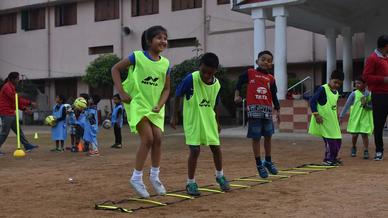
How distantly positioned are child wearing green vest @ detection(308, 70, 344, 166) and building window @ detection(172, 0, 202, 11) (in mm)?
19232

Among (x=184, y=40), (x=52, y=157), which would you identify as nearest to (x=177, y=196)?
(x=52, y=157)

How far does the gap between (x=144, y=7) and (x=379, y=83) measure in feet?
71.5

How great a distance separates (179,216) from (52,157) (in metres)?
6.74

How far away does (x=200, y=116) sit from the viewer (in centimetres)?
575

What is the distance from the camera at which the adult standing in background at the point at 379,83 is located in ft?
27.8

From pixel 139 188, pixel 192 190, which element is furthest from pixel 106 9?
pixel 139 188

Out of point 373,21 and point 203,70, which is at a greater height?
point 373,21

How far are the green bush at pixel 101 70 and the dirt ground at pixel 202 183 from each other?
17.7 m

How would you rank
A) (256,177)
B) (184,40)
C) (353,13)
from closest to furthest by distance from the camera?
1. (256,177)
2. (353,13)
3. (184,40)

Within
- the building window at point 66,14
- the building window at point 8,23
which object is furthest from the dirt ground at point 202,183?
the building window at point 8,23

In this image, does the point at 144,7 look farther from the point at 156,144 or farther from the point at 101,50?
the point at 156,144

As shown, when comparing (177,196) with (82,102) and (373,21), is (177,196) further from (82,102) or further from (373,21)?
(373,21)

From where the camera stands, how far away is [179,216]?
15.0 ft

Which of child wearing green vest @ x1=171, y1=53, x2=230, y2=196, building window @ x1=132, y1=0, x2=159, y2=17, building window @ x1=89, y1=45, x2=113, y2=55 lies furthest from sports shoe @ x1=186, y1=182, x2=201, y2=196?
building window @ x1=89, y1=45, x2=113, y2=55
